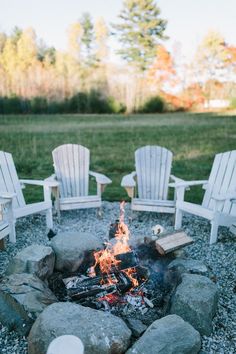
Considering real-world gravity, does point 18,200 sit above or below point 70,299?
above

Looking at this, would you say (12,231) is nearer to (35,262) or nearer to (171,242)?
(35,262)

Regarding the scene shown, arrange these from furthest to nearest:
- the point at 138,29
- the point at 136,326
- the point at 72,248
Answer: the point at 138,29 < the point at 72,248 < the point at 136,326

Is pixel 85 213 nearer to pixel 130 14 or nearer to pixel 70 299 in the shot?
pixel 70 299

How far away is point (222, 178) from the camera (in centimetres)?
377

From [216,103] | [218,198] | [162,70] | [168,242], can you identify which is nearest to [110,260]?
[168,242]

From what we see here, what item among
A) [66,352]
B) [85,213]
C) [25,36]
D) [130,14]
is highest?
[130,14]

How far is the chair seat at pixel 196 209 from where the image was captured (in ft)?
10.9

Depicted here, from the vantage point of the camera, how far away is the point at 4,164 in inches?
148

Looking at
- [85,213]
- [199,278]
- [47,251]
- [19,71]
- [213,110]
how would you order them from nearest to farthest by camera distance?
[199,278]
[47,251]
[85,213]
[19,71]
[213,110]

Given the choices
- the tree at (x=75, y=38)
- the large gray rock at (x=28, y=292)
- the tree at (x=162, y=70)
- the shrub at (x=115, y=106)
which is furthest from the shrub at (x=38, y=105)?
the large gray rock at (x=28, y=292)

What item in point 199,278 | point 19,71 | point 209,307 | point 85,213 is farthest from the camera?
point 19,71

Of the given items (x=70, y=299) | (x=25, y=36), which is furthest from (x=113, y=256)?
(x=25, y=36)

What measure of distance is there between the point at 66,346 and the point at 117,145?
286 inches

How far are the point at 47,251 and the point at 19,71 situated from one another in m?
16.3
